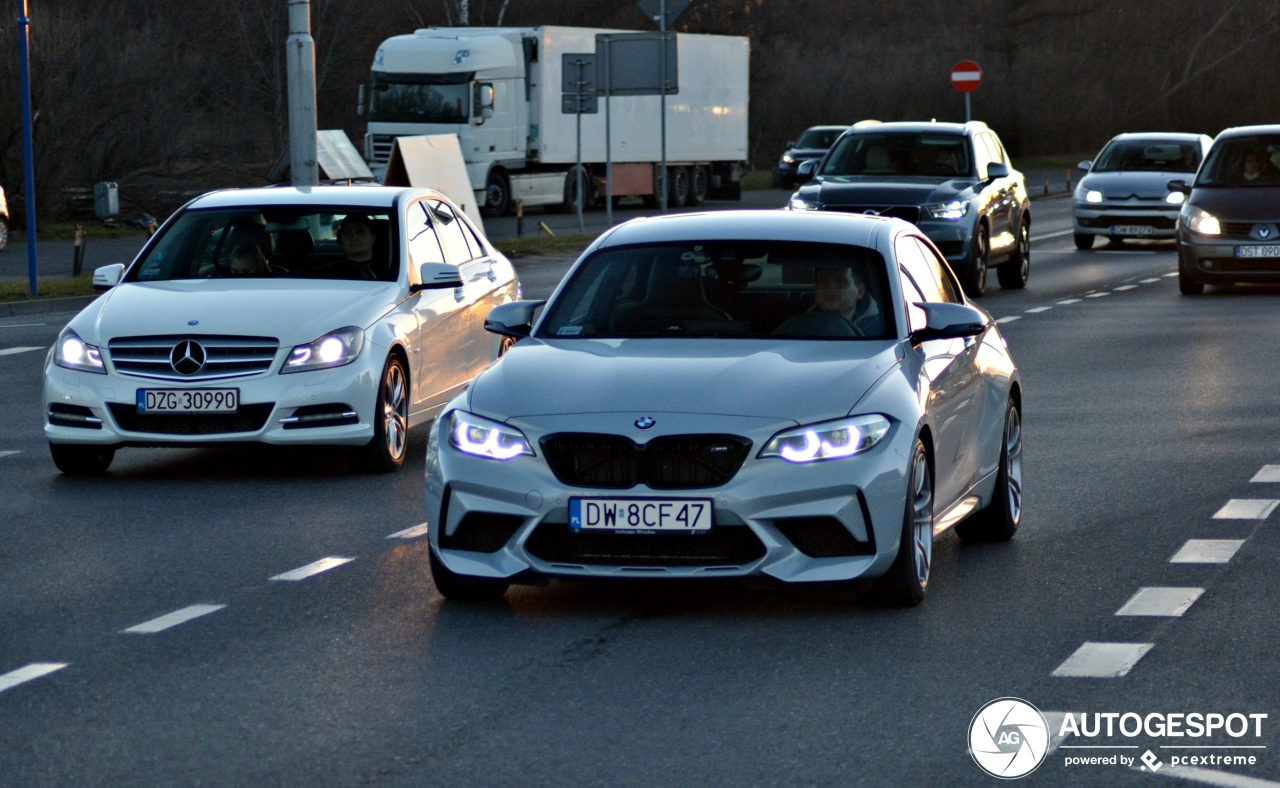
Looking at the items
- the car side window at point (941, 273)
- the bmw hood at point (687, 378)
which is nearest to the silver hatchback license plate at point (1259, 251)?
the car side window at point (941, 273)

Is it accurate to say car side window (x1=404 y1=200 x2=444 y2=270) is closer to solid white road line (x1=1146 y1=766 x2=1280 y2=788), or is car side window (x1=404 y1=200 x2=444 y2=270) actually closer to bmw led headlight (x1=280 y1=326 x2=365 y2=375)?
bmw led headlight (x1=280 y1=326 x2=365 y2=375)

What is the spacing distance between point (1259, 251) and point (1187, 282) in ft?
3.23

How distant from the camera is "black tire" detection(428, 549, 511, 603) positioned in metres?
7.84

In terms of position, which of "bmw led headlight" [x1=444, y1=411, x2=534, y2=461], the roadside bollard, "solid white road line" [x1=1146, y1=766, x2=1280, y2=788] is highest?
"bmw led headlight" [x1=444, y1=411, x2=534, y2=461]

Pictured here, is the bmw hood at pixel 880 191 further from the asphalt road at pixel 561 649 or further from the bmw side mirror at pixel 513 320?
the bmw side mirror at pixel 513 320

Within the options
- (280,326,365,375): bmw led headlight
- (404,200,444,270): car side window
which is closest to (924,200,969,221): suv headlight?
(404,200,444,270): car side window

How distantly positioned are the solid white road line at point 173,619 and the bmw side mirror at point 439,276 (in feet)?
14.6

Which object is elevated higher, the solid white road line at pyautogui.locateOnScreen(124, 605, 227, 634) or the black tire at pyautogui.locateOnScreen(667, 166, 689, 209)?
the solid white road line at pyautogui.locateOnScreen(124, 605, 227, 634)

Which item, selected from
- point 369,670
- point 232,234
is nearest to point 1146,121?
point 232,234

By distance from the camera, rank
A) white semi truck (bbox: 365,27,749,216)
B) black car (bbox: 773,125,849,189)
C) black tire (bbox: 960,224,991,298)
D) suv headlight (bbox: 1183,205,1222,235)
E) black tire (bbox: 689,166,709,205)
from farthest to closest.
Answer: black car (bbox: 773,125,849,189) → black tire (bbox: 689,166,709,205) → white semi truck (bbox: 365,27,749,216) → black tire (bbox: 960,224,991,298) → suv headlight (bbox: 1183,205,1222,235)

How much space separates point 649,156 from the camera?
48.9 meters

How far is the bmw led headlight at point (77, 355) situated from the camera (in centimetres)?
1144

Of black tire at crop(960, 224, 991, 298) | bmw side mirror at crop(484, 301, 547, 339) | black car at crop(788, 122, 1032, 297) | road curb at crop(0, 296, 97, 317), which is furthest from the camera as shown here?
black tire at crop(960, 224, 991, 298)

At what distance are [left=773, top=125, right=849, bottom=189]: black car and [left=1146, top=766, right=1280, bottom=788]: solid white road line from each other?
50.3 metres
